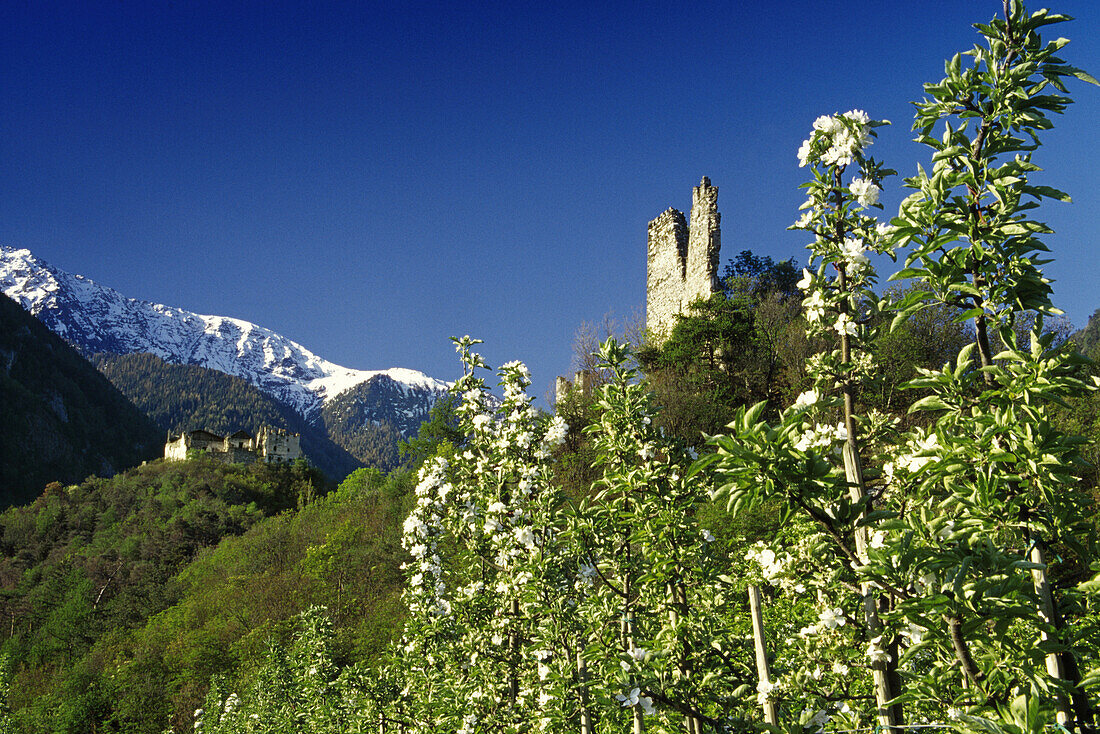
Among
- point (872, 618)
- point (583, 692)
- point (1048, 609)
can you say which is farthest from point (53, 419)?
point (1048, 609)

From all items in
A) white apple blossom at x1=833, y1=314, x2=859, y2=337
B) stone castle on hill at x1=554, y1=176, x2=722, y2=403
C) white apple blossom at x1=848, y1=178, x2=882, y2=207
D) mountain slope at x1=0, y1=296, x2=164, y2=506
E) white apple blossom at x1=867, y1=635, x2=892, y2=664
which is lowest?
white apple blossom at x1=867, y1=635, x2=892, y2=664

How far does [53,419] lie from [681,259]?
109716 millimetres

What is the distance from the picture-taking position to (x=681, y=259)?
31.3m

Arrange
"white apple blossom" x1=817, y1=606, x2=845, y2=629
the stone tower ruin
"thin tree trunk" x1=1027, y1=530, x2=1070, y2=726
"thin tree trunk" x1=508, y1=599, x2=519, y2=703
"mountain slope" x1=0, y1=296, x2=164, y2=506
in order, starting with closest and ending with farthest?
"thin tree trunk" x1=1027, y1=530, x2=1070, y2=726 → "white apple blossom" x1=817, y1=606, x2=845, y2=629 → "thin tree trunk" x1=508, y1=599, x2=519, y2=703 → the stone tower ruin → "mountain slope" x1=0, y1=296, x2=164, y2=506

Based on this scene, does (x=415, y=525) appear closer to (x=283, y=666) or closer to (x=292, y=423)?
(x=283, y=666)

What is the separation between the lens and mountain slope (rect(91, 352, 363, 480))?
15700 centimetres

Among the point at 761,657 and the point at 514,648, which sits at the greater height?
the point at 761,657

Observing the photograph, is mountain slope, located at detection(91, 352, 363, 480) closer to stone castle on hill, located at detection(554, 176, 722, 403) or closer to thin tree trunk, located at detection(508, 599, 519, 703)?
stone castle on hill, located at detection(554, 176, 722, 403)

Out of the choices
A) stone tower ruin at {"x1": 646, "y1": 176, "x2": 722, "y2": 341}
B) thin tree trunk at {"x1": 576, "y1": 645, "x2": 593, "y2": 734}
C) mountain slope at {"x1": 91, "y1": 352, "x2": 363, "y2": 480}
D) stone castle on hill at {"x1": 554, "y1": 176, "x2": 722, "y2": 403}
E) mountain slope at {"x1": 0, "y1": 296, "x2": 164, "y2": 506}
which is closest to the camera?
thin tree trunk at {"x1": 576, "y1": 645, "x2": 593, "y2": 734}

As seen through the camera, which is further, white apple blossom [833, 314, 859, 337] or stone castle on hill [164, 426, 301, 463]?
stone castle on hill [164, 426, 301, 463]

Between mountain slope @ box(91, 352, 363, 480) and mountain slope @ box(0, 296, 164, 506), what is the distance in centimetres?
3775

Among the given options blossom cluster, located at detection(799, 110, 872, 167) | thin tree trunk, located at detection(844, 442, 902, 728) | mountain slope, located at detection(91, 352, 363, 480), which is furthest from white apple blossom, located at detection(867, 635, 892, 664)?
mountain slope, located at detection(91, 352, 363, 480)

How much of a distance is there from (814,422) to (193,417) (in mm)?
183407

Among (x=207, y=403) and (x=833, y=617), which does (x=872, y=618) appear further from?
(x=207, y=403)
